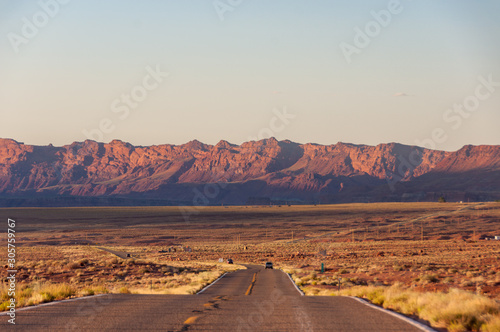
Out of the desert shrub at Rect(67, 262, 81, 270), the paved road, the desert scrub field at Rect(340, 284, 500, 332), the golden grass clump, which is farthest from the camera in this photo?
the desert shrub at Rect(67, 262, 81, 270)

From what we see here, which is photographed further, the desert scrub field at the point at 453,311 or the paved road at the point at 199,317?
the desert scrub field at the point at 453,311

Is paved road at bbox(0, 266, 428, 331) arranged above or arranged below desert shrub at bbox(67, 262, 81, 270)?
above

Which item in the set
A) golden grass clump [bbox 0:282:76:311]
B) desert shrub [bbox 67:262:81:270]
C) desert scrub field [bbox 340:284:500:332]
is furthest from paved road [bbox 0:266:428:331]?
desert shrub [bbox 67:262:81:270]

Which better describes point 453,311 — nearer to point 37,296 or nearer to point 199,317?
point 199,317

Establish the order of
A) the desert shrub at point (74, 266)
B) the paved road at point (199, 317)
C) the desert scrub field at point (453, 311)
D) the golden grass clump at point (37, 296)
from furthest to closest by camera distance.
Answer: the desert shrub at point (74, 266), the golden grass clump at point (37, 296), the desert scrub field at point (453, 311), the paved road at point (199, 317)

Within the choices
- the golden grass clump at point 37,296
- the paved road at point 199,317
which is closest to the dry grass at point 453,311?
the paved road at point 199,317

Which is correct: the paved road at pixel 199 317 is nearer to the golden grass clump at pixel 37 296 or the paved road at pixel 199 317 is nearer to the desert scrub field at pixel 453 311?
the desert scrub field at pixel 453 311

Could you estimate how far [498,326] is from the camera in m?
9.66

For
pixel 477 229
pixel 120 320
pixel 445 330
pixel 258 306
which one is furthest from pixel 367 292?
pixel 477 229

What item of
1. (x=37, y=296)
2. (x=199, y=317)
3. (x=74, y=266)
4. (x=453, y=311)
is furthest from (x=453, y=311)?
(x=74, y=266)

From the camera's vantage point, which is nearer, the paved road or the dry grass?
the paved road

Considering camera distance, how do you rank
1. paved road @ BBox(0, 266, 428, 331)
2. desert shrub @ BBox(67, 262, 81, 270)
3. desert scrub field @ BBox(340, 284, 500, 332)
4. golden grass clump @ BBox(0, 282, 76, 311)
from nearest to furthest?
paved road @ BBox(0, 266, 428, 331) → desert scrub field @ BBox(340, 284, 500, 332) → golden grass clump @ BBox(0, 282, 76, 311) → desert shrub @ BBox(67, 262, 81, 270)

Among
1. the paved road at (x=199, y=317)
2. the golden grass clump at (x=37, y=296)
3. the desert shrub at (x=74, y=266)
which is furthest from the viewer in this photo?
the desert shrub at (x=74, y=266)

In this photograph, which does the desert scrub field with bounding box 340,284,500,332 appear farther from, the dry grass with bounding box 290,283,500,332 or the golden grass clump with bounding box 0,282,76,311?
the golden grass clump with bounding box 0,282,76,311
